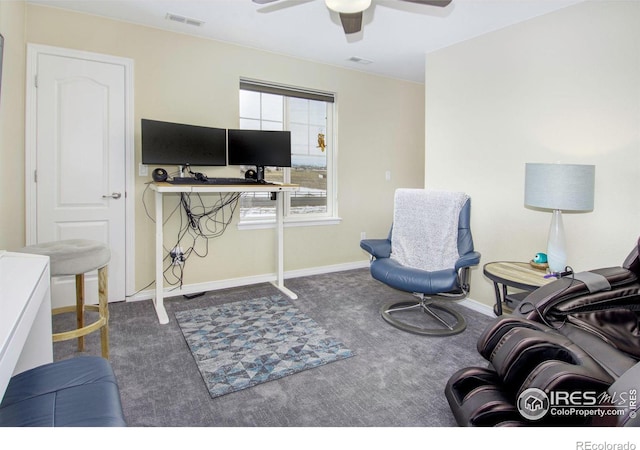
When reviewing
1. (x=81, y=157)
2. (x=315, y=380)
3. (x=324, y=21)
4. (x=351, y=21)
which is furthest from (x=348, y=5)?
(x=81, y=157)

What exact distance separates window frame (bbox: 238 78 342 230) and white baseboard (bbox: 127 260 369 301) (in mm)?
539

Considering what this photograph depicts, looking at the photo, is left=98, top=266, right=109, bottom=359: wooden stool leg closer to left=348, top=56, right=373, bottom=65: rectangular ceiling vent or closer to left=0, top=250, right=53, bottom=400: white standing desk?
left=0, top=250, right=53, bottom=400: white standing desk

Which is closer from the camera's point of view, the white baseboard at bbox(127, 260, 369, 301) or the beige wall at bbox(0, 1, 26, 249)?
the beige wall at bbox(0, 1, 26, 249)

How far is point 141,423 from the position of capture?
175 centimetres

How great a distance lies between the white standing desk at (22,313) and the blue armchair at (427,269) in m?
2.15

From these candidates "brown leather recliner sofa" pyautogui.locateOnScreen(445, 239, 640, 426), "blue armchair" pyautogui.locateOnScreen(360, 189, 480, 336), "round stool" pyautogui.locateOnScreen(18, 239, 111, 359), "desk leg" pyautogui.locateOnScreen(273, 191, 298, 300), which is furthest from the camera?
"desk leg" pyautogui.locateOnScreen(273, 191, 298, 300)

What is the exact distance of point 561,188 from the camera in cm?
227

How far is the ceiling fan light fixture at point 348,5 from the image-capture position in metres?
2.24

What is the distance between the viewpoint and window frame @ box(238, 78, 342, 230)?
3.97 metres

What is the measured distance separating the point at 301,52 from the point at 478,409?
3619 millimetres

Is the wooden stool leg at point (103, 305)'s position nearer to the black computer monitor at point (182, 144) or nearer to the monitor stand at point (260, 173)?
the black computer monitor at point (182, 144)

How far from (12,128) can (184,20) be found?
61.6 inches

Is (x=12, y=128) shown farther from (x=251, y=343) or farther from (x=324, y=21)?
(x=324, y=21)

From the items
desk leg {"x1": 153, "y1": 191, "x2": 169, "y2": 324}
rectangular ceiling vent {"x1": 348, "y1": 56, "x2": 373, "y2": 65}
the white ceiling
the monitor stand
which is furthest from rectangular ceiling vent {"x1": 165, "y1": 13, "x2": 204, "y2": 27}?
rectangular ceiling vent {"x1": 348, "y1": 56, "x2": 373, "y2": 65}
